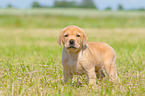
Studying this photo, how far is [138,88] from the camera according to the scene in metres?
3.82

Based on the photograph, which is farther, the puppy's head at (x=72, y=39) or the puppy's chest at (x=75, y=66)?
the puppy's chest at (x=75, y=66)

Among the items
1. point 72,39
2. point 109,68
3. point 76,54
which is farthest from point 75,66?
point 109,68

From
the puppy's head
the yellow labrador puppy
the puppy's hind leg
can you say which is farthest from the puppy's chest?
the puppy's hind leg

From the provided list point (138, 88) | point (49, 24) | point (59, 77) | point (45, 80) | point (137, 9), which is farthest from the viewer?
point (137, 9)

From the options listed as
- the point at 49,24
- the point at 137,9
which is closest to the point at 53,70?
the point at 49,24

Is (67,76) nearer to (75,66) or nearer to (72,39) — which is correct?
(75,66)

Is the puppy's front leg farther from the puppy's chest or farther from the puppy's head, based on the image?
the puppy's head

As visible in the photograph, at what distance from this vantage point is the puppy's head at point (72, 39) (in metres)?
3.77

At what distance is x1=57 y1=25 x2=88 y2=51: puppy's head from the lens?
3771 mm

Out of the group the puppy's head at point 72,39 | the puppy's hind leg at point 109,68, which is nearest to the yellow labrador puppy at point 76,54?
the puppy's head at point 72,39

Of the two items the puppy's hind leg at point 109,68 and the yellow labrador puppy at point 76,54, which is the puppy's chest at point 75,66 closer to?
the yellow labrador puppy at point 76,54

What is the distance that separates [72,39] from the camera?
379 centimetres

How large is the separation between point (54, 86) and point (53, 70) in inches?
30.7

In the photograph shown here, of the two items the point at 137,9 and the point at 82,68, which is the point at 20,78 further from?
the point at 137,9
